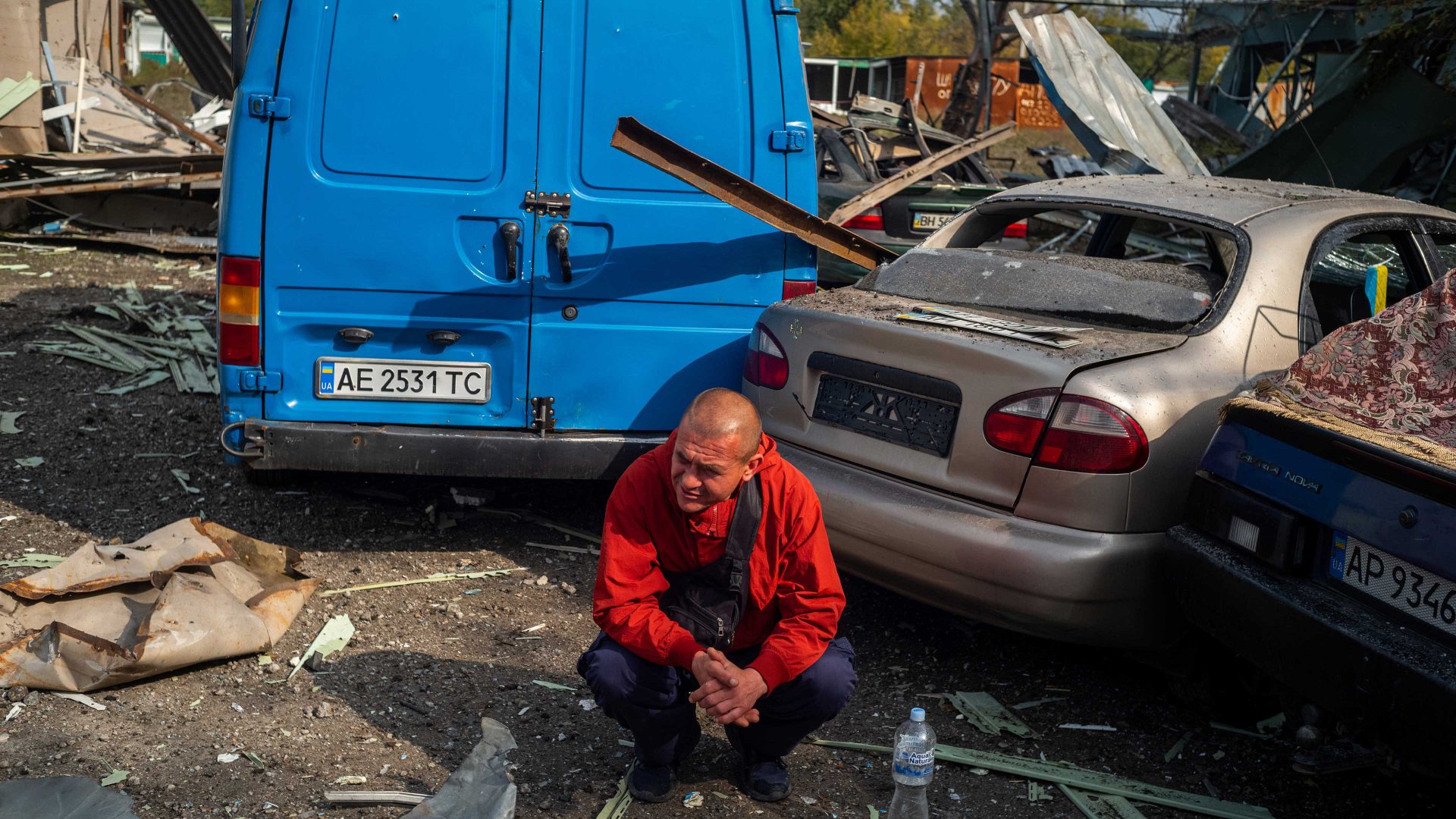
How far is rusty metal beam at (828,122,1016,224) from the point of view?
712 centimetres

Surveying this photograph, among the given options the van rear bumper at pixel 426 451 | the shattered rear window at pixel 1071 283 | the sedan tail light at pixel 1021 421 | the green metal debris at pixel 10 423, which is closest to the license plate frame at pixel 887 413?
the sedan tail light at pixel 1021 421

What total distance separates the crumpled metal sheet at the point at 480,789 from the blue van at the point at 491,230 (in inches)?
61.0

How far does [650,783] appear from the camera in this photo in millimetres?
3244

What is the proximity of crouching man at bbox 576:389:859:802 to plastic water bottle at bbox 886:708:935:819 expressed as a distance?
0.23 metres

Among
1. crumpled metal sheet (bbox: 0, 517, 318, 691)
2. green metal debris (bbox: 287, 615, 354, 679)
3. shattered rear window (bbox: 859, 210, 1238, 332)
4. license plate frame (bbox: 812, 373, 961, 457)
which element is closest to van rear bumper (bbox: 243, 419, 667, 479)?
crumpled metal sheet (bbox: 0, 517, 318, 691)

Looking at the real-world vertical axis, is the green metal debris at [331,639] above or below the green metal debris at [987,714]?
below

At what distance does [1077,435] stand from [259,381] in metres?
2.99

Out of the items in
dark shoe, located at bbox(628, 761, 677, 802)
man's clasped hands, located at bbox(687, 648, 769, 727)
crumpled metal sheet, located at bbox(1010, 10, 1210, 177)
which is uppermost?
crumpled metal sheet, located at bbox(1010, 10, 1210, 177)

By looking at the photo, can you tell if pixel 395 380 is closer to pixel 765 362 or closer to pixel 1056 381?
pixel 765 362

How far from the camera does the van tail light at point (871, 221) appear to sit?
353 inches

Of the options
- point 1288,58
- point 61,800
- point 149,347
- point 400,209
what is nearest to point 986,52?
point 1288,58

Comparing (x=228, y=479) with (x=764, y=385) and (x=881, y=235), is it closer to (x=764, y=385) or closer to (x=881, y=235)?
(x=764, y=385)

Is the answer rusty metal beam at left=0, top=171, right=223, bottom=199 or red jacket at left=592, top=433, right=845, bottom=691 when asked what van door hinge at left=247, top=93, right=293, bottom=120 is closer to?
red jacket at left=592, top=433, right=845, bottom=691

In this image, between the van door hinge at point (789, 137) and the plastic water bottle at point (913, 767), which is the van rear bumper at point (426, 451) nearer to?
the van door hinge at point (789, 137)
